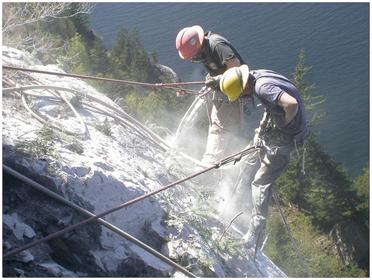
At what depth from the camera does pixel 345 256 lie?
18.8m

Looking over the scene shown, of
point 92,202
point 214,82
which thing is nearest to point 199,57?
point 214,82

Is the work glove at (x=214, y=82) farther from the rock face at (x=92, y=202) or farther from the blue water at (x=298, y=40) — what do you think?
the blue water at (x=298, y=40)

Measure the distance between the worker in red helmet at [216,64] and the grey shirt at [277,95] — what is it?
71 centimetres

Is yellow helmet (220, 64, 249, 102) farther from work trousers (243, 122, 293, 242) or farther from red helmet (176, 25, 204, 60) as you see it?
red helmet (176, 25, 204, 60)

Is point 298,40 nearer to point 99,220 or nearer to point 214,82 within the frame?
point 214,82

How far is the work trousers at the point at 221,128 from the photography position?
18.2 feet

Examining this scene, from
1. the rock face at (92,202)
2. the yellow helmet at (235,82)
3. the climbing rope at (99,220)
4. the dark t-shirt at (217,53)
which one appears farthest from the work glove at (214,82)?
the climbing rope at (99,220)

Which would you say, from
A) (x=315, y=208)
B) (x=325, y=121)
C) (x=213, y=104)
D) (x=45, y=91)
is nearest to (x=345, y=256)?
(x=315, y=208)

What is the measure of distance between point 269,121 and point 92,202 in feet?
6.01

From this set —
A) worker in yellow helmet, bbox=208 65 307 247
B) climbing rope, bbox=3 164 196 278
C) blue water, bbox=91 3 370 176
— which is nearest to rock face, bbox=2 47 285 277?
climbing rope, bbox=3 164 196 278

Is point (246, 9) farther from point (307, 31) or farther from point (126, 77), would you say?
point (126, 77)

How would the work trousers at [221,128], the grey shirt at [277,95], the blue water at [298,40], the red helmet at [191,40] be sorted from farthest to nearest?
1. the blue water at [298,40]
2. the work trousers at [221,128]
3. the red helmet at [191,40]
4. the grey shirt at [277,95]

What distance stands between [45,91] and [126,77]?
20228mm

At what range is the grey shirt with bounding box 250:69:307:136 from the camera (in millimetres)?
4047
